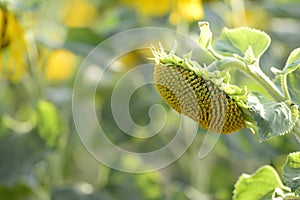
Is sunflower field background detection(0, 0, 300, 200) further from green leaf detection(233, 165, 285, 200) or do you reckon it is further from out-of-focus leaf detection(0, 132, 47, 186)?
green leaf detection(233, 165, 285, 200)

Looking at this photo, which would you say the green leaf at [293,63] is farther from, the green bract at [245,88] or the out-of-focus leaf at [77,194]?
the out-of-focus leaf at [77,194]

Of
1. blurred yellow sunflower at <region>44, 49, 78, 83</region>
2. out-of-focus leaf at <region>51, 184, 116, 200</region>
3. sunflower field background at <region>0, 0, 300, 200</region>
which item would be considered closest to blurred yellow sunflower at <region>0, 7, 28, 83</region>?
sunflower field background at <region>0, 0, 300, 200</region>

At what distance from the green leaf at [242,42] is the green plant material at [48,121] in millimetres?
531

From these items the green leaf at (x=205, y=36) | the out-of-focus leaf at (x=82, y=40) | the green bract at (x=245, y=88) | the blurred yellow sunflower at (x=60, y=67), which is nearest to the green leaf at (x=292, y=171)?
the green bract at (x=245, y=88)

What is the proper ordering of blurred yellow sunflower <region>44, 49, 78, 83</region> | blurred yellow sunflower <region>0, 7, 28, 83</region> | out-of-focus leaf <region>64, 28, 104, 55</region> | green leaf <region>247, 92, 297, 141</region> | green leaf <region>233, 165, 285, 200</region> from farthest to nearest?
blurred yellow sunflower <region>44, 49, 78, 83</region>
out-of-focus leaf <region>64, 28, 104, 55</region>
blurred yellow sunflower <region>0, 7, 28, 83</region>
green leaf <region>233, 165, 285, 200</region>
green leaf <region>247, 92, 297, 141</region>

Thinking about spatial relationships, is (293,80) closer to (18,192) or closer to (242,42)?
(242,42)

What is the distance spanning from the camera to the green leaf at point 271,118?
70cm

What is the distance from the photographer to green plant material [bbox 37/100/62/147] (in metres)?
1.29

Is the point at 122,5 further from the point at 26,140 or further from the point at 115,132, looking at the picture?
the point at 26,140

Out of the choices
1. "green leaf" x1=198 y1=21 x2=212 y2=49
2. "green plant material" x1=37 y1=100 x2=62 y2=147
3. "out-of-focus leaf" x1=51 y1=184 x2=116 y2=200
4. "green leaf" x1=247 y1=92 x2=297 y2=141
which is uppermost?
"green plant material" x1=37 y1=100 x2=62 y2=147

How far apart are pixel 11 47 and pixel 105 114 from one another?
12.9 inches

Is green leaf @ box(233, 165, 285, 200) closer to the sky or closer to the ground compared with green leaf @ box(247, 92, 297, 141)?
closer to the ground

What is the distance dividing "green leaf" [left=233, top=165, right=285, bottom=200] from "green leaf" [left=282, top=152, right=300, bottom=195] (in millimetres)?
90

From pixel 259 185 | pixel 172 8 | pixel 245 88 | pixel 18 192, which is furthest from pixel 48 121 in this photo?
pixel 245 88
